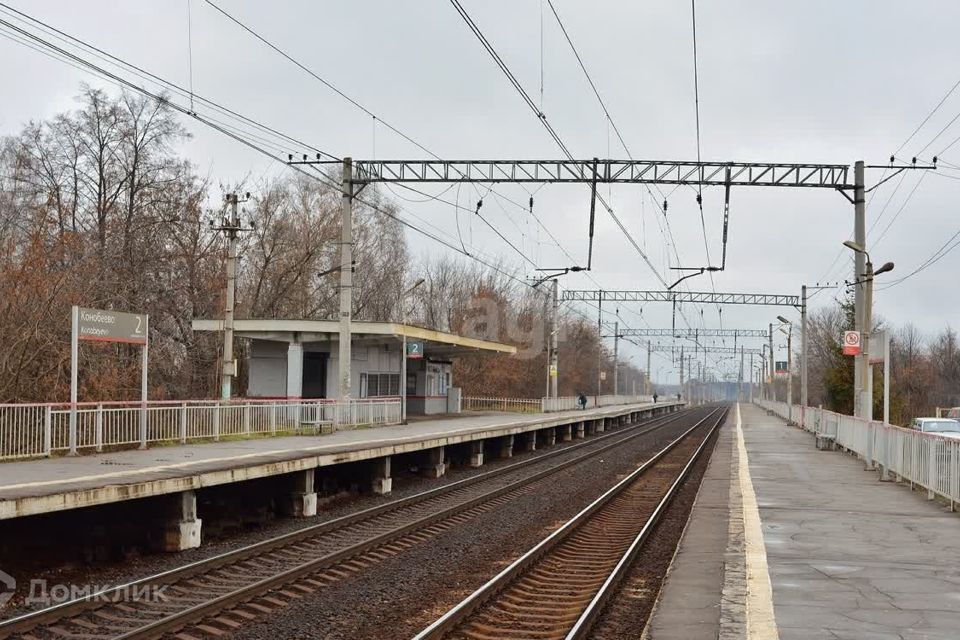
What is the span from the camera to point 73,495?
1060 centimetres

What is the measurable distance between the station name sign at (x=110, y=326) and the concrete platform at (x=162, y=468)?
2104 millimetres

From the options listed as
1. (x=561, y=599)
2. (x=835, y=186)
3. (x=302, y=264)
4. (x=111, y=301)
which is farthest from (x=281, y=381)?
(x=561, y=599)

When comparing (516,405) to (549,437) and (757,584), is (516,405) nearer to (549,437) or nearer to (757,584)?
(549,437)

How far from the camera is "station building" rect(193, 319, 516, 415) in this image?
3142 cm

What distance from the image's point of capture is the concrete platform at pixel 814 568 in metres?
7.52

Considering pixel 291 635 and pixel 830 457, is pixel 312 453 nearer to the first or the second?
Result: pixel 291 635

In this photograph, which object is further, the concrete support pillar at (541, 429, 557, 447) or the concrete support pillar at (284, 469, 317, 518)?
the concrete support pillar at (541, 429, 557, 447)

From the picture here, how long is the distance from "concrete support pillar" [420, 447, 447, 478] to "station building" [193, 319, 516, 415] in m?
7.73

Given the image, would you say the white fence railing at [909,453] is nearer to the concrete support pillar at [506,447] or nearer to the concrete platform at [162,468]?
the concrete platform at [162,468]

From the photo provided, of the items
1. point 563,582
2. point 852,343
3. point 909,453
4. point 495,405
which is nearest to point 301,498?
point 563,582

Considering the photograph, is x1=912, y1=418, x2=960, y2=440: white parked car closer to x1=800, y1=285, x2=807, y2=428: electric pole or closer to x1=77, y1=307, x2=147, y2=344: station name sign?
x1=800, y1=285, x2=807, y2=428: electric pole

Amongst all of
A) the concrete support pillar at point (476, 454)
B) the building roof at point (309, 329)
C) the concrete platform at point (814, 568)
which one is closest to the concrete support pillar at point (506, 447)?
the concrete support pillar at point (476, 454)

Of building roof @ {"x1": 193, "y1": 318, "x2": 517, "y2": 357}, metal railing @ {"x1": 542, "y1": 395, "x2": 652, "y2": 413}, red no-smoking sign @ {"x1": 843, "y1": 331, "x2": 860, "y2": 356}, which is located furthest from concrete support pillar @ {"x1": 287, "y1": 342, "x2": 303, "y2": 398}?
metal railing @ {"x1": 542, "y1": 395, "x2": 652, "y2": 413}

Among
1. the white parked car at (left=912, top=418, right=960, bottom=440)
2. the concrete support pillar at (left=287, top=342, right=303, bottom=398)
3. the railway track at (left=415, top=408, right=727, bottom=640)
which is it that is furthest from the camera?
the concrete support pillar at (left=287, top=342, right=303, bottom=398)
